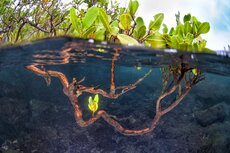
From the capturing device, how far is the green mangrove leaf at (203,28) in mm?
5703

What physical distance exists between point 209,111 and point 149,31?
1135cm

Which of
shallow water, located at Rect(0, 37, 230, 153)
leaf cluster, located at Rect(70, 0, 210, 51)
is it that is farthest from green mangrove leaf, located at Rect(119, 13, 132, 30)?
shallow water, located at Rect(0, 37, 230, 153)

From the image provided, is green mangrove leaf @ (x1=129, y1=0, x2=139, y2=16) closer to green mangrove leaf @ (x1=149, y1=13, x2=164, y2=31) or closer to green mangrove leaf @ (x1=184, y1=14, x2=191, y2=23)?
green mangrove leaf @ (x1=149, y1=13, x2=164, y2=31)

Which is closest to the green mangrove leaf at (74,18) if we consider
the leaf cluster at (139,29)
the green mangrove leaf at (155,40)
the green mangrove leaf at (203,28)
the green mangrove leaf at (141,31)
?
the leaf cluster at (139,29)

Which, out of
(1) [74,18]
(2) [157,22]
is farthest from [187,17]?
(1) [74,18]

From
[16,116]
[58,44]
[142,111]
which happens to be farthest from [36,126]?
[58,44]

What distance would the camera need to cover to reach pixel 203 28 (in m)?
5.80

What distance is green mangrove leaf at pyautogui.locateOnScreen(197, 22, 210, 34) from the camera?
570 centimetres

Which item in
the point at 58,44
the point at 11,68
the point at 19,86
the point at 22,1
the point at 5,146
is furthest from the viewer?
the point at 19,86

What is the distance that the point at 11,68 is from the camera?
54.6ft

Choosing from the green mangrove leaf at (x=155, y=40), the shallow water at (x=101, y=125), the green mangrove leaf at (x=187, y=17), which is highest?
the green mangrove leaf at (x=187, y=17)

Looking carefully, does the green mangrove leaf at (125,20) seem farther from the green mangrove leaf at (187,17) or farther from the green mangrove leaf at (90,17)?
the green mangrove leaf at (187,17)

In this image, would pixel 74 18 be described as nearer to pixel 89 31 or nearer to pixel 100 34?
pixel 89 31

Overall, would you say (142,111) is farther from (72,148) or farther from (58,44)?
(58,44)
